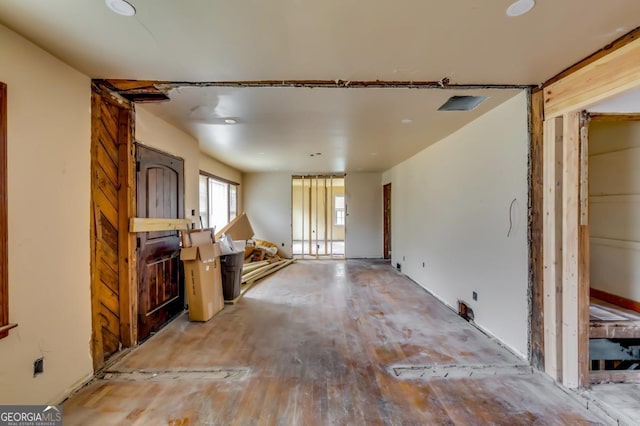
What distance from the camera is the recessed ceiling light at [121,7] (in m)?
1.56

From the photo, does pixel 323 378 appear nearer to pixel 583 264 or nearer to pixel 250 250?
pixel 583 264

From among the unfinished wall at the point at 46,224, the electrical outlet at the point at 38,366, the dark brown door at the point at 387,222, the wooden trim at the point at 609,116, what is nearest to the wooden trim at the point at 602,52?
the wooden trim at the point at 609,116

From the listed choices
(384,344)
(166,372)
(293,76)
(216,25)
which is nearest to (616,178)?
(384,344)

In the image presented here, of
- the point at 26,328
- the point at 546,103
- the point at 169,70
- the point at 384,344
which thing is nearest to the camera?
the point at 26,328

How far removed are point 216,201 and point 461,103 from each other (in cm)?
556

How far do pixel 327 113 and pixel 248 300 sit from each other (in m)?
3.15

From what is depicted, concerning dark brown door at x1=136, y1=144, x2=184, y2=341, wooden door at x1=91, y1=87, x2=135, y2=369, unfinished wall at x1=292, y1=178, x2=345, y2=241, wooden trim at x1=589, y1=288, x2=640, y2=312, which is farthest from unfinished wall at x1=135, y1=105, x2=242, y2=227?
unfinished wall at x1=292, y1=178, x2=345, y2=241

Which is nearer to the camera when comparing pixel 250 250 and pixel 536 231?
pixel 536 231

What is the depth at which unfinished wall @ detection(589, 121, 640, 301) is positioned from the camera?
3096mm

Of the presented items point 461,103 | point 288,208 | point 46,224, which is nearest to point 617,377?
point 461,103

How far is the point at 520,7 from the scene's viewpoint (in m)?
1.60

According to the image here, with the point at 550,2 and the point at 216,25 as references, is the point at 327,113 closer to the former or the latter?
the point at 216,25

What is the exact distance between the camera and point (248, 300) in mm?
4816

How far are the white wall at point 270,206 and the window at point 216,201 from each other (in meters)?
0.52
